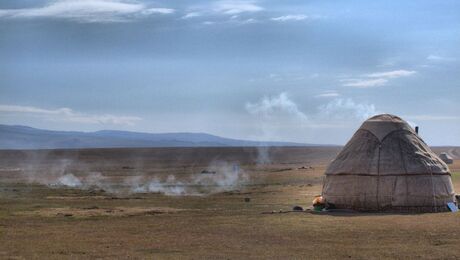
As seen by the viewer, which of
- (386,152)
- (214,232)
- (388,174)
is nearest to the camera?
(214,232)

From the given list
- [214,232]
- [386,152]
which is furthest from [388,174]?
[214,232]

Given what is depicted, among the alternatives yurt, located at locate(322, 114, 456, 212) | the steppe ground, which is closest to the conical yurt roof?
yurt, located at locate(322, 114, 456, 212)

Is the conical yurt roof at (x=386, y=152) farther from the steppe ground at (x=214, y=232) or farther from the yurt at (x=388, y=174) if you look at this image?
the steppe ground at (x=214, y=232)

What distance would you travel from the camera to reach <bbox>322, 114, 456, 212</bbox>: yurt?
96.1 ft

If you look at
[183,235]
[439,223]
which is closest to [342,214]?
[439,223]

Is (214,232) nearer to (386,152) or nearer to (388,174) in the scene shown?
(388,174)

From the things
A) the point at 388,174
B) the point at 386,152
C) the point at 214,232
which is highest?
the point at 386,152

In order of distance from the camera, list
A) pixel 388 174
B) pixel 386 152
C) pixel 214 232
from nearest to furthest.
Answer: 1. pixel 214 232
2. pixel 388 174
3. pixel 386 152

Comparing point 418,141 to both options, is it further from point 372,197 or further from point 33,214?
point 33,214

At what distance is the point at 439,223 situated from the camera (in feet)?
81.0

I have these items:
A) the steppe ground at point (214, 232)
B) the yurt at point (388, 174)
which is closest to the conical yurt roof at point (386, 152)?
the yurt at point (388, 174)

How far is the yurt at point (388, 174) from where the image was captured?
29281 mm

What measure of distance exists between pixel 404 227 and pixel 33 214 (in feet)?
50.5

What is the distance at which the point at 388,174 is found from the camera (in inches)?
1160
